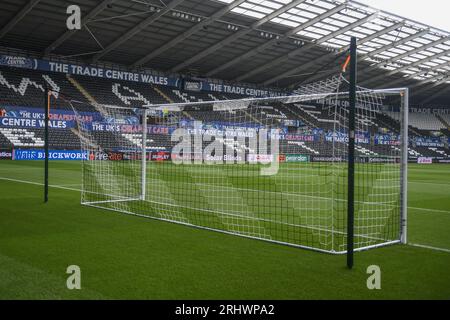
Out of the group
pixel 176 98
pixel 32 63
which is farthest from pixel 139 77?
pixel 32 63

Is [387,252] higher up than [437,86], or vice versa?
[437,86]

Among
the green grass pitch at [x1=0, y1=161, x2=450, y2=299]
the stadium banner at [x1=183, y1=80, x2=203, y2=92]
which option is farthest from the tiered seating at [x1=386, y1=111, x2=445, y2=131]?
the green grass pitch at [x1=0, y1=161, x2=450, y2=299]

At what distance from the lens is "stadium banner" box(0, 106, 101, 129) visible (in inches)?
1217

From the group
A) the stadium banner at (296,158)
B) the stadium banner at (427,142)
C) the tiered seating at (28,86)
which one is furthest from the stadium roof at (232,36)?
the stadium banner at (427,142)

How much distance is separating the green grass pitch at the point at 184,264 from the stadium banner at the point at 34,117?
24905mm

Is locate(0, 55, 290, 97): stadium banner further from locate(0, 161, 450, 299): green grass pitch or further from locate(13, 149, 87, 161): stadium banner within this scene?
locate(0, 161, 450, 299): green grass pitch

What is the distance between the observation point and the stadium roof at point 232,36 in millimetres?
29016

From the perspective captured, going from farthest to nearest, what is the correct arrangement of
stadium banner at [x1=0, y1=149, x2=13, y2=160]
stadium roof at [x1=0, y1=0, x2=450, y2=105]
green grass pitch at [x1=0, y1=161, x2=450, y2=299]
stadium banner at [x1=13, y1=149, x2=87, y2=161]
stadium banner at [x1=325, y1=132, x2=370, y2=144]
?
stadium banner at [x1=13, y1=149, x2=87, y2=161] < stadium roof at [x1=0, y1=0, x2=450, y2=105] < stadium banner at [x1=0, y1=149, x2=13, y2=160] < stadium banner at [x1=325, y1=132, x2=370, y2=144] < green grass pitch at [x1=0, y1=161, x2=450, y2=299]

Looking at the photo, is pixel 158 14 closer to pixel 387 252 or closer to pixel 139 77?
pixel 139 77

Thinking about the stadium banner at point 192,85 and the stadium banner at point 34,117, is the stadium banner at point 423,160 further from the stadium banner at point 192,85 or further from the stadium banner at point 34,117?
the stadium banner at point 34,117

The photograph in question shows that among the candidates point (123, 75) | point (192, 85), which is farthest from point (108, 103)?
point (192, 85)

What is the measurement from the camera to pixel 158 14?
29.1 m

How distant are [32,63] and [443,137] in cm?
4894

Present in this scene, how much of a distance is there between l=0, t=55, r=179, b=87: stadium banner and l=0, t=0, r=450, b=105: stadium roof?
872 millimetres
